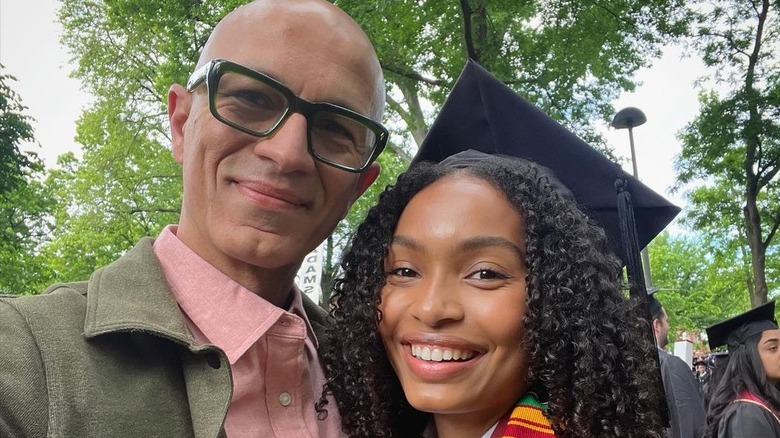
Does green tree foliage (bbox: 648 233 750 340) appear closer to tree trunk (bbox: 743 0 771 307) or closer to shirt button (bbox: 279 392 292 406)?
tree trunk (bbox: 743 0 771 307)

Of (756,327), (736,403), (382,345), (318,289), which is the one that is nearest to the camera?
(382,345)

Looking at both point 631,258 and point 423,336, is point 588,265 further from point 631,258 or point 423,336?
point 423,336

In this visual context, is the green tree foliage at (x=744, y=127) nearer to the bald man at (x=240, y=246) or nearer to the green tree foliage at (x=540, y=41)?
the green tree foliage at (x=540, y=41)

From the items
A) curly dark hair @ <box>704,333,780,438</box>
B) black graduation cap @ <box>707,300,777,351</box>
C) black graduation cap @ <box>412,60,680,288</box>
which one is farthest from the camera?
black graduation cap @ <box>707,300,777,351</box>

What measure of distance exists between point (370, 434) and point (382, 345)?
0.29m

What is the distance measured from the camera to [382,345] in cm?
217

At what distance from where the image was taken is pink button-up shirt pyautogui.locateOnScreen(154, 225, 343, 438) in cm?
171

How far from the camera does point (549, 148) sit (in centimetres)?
230

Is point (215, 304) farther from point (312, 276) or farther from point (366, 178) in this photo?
point (312, 276)

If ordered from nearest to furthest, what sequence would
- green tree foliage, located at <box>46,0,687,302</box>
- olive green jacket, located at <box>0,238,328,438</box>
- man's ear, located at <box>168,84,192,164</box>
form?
olive green jacket, located at <box>0,238,328,438</box> → man's ear, located at <box>168,84,192,164</box> → green tree foliage, located at <box>46,0,687,302</box>

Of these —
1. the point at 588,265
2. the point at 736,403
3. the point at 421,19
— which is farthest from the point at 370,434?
the point at 421,19

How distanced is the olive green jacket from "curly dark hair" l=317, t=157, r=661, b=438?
0.57 m

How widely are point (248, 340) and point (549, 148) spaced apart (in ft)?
4.15

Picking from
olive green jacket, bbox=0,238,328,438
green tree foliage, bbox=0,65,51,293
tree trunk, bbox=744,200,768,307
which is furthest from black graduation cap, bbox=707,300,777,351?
green tree foliage, bbox=0,65,51,293
